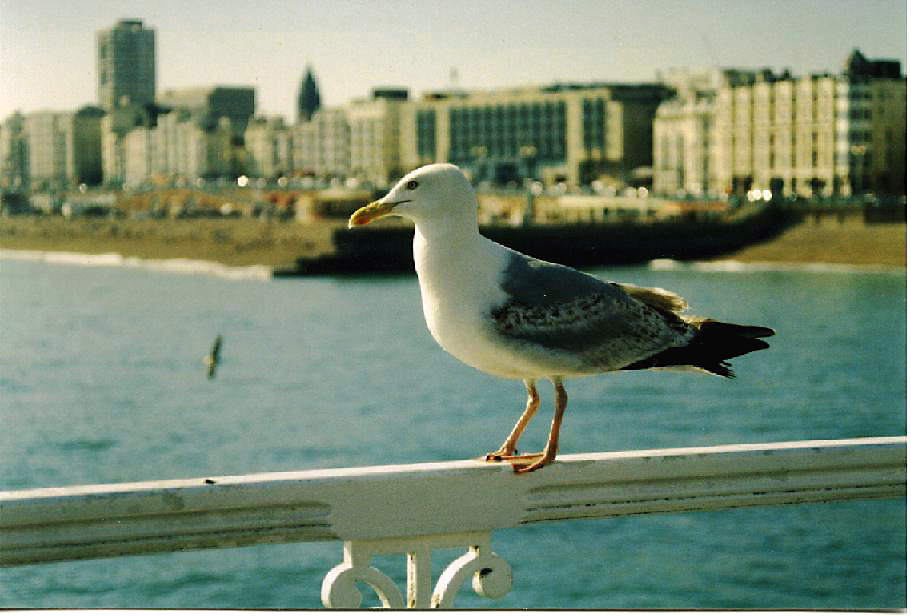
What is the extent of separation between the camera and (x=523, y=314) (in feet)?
4.47

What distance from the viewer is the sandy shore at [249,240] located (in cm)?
2144

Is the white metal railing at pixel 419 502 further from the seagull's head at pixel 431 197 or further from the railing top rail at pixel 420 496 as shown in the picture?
the seagull's head at pixel 431 197

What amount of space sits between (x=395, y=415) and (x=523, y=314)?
1020 centimetres

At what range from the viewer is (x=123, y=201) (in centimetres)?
3428

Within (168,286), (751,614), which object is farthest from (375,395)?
(168,286)

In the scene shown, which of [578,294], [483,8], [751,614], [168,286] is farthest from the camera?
[168,286]

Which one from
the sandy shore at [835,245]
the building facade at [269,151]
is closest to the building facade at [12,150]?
the sandy shore at [835,245]

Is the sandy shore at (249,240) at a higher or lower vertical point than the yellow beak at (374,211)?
lower

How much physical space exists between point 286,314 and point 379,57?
1792 centimetres

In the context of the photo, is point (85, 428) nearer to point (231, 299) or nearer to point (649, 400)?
point (649, 400)

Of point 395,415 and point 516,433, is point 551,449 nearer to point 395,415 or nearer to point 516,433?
point 516,433

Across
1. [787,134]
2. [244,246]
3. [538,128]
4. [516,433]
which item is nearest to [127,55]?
[516,433]

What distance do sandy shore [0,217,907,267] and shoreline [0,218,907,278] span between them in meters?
0.01

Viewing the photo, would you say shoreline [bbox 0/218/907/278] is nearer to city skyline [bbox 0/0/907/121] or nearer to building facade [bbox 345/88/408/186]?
building facade [bbox 345/88/408/186]
